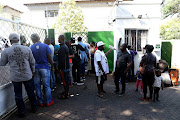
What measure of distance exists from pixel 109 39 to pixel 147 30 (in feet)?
7.01

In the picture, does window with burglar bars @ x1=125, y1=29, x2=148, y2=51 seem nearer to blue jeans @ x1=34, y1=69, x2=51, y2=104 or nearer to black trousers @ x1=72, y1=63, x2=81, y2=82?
black trousers @ x1=72, y1=63, x2=81, y2=82

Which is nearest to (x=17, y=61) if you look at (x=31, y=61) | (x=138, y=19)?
(x=31, y=61)

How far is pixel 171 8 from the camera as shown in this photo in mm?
16688

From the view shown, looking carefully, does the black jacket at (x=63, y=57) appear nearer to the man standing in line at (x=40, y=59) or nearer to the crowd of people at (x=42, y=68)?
the crowd of people at (x=42, y=68)

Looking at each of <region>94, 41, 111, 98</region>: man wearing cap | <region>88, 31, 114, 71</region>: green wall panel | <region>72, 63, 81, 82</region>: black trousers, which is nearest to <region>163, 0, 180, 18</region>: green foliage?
<region>88, 31, 114, 71</region>: green wall panel

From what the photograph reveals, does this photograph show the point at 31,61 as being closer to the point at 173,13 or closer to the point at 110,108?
the point at 110,108

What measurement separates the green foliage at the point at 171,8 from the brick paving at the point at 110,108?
1456 centimetres

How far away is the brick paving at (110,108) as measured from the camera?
364cm

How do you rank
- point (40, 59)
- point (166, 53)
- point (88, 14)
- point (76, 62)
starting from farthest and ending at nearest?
point (88, 14) < point (166, 53) < point (76, 62) < point (40, 59)

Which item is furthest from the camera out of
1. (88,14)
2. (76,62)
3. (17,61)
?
(88,14)

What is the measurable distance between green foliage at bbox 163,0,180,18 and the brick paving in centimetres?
1456

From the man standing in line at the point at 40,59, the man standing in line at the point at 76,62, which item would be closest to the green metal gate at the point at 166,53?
the man standing in line at the point at 76,62

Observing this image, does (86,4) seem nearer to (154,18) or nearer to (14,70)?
(154,18)

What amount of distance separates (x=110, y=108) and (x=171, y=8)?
17.1 meters
